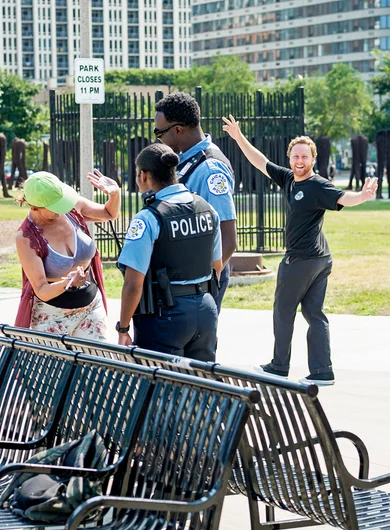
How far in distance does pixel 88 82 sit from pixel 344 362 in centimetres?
555

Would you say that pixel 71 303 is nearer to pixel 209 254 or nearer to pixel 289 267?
pixel 209 254

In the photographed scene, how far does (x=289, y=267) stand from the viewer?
8258 mm

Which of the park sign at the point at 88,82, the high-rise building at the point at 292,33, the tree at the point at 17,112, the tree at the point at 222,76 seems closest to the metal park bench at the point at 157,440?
the park sign at the point at 88,82

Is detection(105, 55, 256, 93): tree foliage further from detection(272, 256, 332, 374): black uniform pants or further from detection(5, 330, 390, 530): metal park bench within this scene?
detection(5, 330, 390, 530): metal park bench

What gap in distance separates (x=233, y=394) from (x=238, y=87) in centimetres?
12509

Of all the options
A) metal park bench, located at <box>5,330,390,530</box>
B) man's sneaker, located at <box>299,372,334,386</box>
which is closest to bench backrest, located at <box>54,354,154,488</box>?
metal park bench, located at <box>5,330,390,530</box>

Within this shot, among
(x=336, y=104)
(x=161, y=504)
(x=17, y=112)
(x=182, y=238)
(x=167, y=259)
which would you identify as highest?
(x=336, y=104)

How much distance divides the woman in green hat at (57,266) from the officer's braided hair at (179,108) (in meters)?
0.67

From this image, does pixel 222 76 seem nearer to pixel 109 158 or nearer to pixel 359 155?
pixel 359 155

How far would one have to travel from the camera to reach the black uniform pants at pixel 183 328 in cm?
526

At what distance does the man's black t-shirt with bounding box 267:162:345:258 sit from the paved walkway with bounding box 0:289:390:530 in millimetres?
1039

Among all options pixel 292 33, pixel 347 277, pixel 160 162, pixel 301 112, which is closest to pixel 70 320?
pixel 160 162

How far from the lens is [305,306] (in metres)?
8.39

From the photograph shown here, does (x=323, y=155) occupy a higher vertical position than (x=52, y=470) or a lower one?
higher
